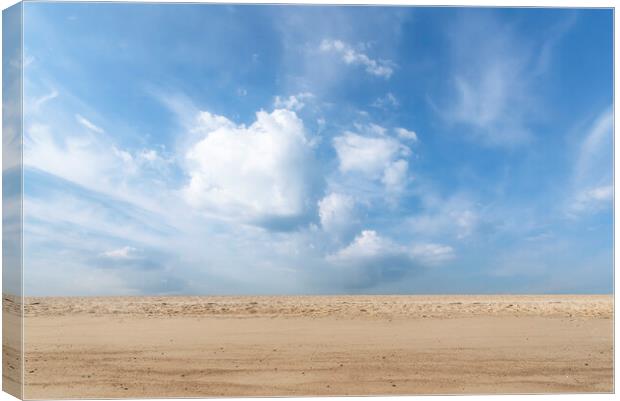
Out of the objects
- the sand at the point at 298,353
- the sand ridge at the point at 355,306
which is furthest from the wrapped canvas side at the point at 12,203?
the sand ridge at the point at 355,306

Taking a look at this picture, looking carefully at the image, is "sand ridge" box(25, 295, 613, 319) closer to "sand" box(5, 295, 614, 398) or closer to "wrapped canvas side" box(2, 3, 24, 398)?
"sand" box(5, 295, 614, 398)

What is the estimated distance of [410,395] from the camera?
17.9 feet

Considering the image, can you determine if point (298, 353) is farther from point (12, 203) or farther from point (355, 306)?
point (12, 203)

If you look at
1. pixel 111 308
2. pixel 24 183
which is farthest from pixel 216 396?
pixel 24 183

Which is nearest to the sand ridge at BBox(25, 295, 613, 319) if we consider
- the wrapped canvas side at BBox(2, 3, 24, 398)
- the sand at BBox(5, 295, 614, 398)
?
the sand at BBox(5, 295, 614, 398)

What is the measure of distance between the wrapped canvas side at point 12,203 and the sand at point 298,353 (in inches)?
6.4

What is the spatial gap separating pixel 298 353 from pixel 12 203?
3198 mm

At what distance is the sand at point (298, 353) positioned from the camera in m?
5.39

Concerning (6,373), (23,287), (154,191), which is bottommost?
(6,373)

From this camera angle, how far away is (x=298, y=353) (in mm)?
5777

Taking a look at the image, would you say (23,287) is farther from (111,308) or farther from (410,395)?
(410,395)

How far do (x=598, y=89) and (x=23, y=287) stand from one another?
6089 mm

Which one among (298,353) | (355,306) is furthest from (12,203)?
(355,306)

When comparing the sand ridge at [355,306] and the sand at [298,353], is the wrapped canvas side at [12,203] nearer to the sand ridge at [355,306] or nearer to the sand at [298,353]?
the sand at [298,353]
